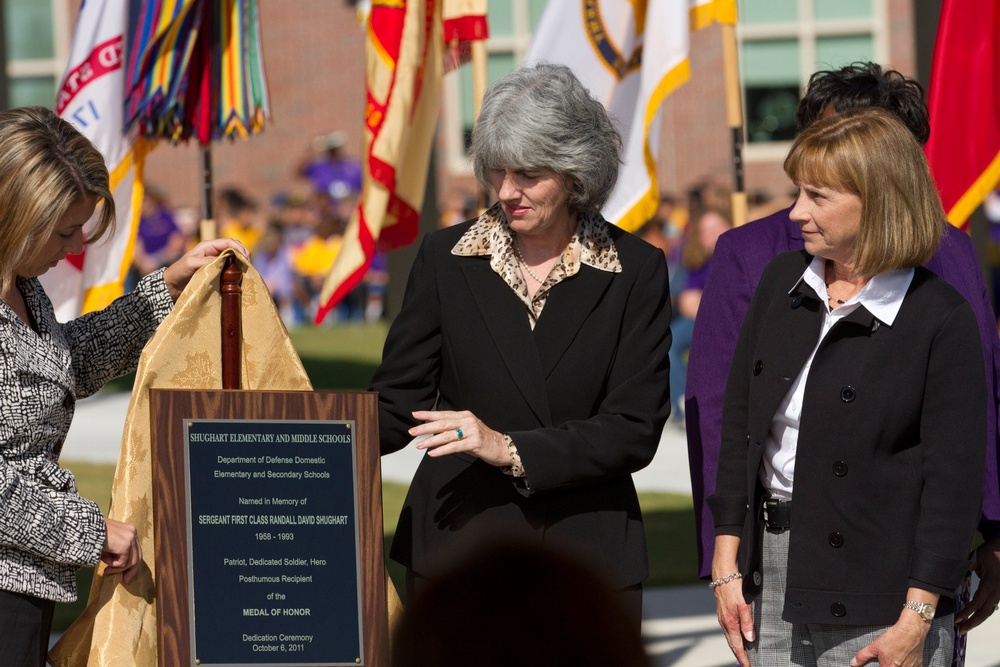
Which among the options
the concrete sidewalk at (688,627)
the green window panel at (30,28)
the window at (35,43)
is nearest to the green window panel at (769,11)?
the window at (35,43)

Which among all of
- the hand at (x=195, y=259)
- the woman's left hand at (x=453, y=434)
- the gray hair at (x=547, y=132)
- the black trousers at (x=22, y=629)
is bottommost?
the black trousers at (x=22, y=629)

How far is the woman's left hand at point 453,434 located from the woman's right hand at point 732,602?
580 mm

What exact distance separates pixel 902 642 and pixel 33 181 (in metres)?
2.01

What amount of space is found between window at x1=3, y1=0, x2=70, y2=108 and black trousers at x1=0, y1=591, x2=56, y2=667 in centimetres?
2266

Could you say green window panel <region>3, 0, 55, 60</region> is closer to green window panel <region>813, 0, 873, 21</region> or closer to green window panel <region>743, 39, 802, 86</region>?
green window panel <region>743, 39, 802, 86</region>

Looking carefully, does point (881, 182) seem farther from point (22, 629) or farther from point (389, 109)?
point (389, 109)

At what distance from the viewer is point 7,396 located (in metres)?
2.87

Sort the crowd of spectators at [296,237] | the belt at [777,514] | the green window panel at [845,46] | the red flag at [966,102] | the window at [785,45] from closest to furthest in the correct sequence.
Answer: the belt at [777,514]
the red flag at [966,102]
the crowd of spectators at [296,237]
the window at [785,45]
the green window panel at [845,46]

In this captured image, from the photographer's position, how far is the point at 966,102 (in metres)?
5.75

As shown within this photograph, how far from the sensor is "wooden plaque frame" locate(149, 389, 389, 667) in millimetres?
2928

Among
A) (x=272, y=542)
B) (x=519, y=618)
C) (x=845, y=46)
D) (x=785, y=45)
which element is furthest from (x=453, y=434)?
(x=845, y=46)

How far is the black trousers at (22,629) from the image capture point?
2902mm

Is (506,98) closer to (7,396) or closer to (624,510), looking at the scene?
(624,510)

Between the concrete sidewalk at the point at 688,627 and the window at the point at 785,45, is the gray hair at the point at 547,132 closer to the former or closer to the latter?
the concrete sidewalk at the point at 688,627
